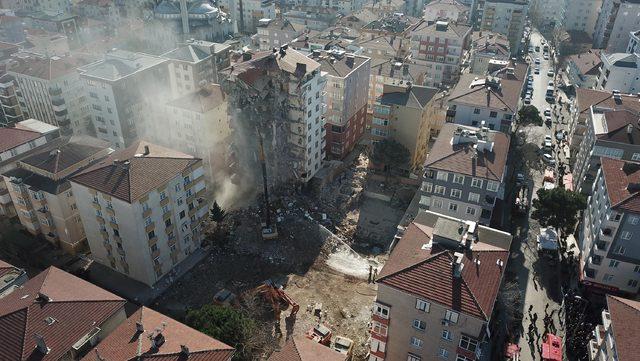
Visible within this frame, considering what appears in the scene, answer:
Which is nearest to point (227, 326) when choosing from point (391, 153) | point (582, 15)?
point (391, 153)

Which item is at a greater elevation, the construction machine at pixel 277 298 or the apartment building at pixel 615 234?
the apartment building at pixel 615 234

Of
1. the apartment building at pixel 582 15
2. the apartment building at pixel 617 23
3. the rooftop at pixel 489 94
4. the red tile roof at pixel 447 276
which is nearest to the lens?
the red tile roof at pixel 447 276

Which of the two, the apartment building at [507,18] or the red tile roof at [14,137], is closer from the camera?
the red tile roof at [14,137]

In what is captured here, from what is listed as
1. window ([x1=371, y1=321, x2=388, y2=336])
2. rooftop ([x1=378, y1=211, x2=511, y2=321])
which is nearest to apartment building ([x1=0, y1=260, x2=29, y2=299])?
window ([x1=371, y1=321, x2=388, y2=336])

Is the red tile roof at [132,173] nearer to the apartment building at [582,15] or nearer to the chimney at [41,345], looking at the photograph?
the chimney at [41,345]

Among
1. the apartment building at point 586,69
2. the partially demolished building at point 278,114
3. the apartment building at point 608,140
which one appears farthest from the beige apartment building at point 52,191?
the apartment building at point 586,69

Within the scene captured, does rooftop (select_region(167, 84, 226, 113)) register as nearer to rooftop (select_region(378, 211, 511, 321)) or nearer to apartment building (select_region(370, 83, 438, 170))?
apartment building (select_region(370, 83, 438, 170))

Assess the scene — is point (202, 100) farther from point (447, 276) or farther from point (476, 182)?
point (447, 276)
